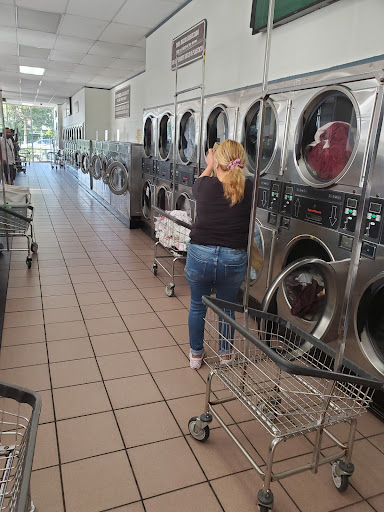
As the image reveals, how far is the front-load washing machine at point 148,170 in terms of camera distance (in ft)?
19.6

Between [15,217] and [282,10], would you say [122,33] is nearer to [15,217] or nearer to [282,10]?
[15,217]

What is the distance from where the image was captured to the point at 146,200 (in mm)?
6504

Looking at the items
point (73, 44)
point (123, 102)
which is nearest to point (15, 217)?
point (73, 44)

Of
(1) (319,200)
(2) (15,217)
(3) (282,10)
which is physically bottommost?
(2) (15,217)

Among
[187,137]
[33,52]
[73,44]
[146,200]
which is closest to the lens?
[187,137]

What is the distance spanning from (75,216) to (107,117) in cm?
612

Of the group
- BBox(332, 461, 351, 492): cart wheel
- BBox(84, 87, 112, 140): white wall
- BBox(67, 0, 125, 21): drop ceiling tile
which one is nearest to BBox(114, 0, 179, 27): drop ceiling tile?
BBox(67, 0, 125, 21): drop ceiling tile

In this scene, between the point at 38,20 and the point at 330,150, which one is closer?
the point at 330,150

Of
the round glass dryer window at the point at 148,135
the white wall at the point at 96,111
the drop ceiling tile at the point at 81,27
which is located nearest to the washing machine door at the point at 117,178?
the round glass dryer window at the point at 148,135

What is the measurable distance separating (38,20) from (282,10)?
444 cm

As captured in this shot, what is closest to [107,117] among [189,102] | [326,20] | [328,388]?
[189,102]

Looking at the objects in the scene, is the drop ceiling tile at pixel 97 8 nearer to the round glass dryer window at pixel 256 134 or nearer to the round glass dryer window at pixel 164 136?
the round glass dryer window at pixel 164 136

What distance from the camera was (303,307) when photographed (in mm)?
2662

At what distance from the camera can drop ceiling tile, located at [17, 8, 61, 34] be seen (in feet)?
18.4
